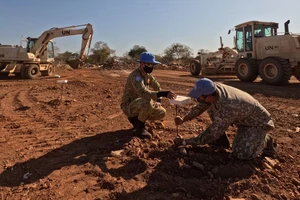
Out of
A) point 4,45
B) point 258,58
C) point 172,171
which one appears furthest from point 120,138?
point 4,45

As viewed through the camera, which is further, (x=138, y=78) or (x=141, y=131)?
(x=141, y=131)

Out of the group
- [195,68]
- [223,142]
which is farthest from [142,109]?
[195,68]

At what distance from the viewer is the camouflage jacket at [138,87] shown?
3789 millimetres

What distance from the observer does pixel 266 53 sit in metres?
10.5

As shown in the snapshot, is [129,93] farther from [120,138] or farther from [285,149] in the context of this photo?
[285,149]

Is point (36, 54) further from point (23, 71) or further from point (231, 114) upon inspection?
→ point (231, 114)

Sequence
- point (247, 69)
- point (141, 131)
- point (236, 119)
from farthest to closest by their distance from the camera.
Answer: point (247, 69), point (141, 131), point (236, 119)

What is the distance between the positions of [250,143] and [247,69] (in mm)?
8420

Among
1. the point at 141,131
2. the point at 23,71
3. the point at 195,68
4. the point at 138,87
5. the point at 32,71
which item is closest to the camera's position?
the point at 138,87

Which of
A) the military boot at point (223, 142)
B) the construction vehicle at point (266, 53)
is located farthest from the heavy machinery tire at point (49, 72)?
the military boot at point (223, 142)

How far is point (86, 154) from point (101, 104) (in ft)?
10.7

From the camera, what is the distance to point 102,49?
1419 inches

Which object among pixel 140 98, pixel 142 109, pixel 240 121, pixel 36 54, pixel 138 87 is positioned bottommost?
pixel 240 121

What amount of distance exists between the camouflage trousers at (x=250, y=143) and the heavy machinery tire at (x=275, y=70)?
271 inches
